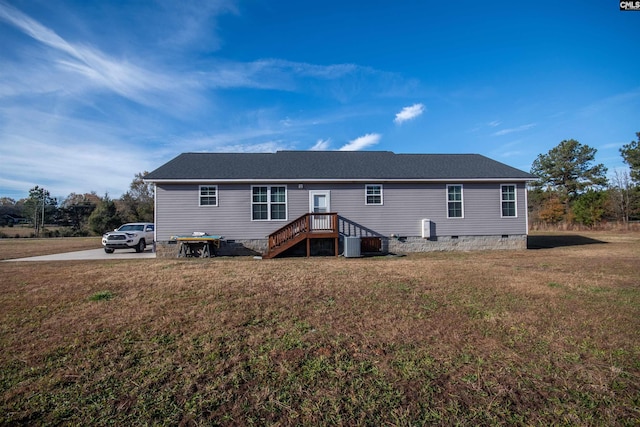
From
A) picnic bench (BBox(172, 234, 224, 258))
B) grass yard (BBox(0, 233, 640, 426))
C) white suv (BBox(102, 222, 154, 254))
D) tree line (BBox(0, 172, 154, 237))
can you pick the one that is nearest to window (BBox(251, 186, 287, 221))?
picnic bench (BBox(172, 234, 224, 258))

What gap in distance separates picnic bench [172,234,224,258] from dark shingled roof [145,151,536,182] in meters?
2.70

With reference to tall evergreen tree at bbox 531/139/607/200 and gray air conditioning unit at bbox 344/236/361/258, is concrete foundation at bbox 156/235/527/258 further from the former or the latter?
tall evergreen tree at bbox 531/139/607/200

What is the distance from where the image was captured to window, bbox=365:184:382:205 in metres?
14.6

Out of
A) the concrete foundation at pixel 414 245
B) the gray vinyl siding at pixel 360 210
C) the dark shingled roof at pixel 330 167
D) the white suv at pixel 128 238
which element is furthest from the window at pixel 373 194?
the white suv at pixel 128 238

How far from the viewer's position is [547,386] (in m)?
2.88

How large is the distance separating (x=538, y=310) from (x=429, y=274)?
3146mm

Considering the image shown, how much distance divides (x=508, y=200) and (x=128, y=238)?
1979 centimetres

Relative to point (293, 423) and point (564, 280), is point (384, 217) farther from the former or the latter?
point (293, 423)

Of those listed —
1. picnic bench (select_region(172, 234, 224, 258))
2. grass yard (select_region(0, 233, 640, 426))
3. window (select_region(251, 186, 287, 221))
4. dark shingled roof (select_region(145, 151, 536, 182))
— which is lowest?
grass yard (select_region(0, 233, 640, 426))

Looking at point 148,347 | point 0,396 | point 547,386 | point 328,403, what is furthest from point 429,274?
point 0,396

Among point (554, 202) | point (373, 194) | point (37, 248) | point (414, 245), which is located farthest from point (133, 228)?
point (554, 202)

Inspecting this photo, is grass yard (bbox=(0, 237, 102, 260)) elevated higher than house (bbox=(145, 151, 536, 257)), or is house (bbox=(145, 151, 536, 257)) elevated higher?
house (bbox=(145, 151, 536, 257))

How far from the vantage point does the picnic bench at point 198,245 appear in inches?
516

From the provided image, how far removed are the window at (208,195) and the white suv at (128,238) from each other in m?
5.14
